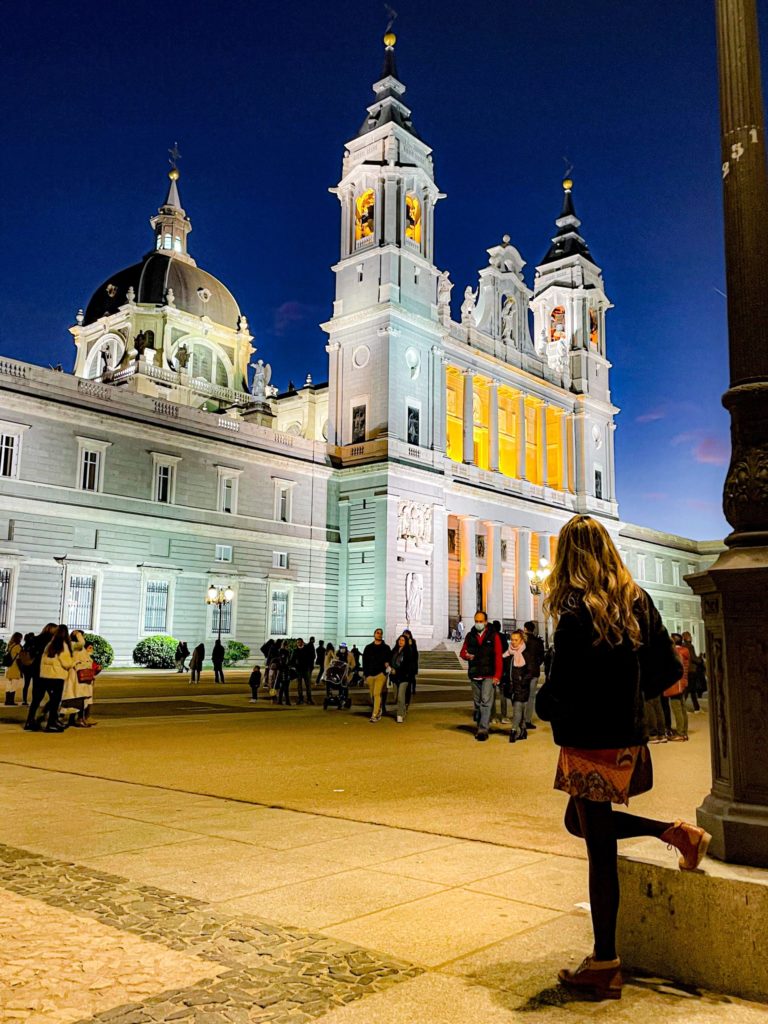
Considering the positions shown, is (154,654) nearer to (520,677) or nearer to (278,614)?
(278,614)

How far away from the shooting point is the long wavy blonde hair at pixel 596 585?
12.3ft

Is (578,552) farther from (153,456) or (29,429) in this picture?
(153,456)

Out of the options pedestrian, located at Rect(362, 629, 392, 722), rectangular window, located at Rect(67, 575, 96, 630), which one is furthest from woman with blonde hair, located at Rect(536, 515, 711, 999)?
rectangular window, located at Rect(67, 575, 96, 630)

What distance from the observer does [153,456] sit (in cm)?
3847

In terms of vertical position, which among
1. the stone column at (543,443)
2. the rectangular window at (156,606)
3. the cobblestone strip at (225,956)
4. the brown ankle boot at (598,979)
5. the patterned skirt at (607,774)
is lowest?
the cobblestone strip at (225,956)

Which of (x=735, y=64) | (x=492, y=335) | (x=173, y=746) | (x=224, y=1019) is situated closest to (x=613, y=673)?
(x=224, y=1019)

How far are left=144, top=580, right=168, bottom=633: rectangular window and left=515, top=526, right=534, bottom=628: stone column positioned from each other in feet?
87.5

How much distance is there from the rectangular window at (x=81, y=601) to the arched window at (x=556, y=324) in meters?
45.7

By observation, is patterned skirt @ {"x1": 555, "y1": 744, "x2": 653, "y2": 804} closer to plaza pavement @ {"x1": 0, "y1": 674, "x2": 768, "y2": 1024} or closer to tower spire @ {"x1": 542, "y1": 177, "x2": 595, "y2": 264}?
plaza pavement @ {"x1": 0, "y1": 674, "x2": 768, "y2": 1024}

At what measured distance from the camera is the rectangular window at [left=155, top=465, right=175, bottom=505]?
3872cm

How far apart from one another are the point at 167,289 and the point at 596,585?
66.8 metres

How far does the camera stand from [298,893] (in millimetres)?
5020

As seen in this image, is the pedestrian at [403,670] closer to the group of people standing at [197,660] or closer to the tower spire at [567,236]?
the group of people standing at [197,660]

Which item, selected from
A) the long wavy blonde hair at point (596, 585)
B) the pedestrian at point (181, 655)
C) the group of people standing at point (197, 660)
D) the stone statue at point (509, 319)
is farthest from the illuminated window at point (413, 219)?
the long wavy blonde hair at point (596, 585)
